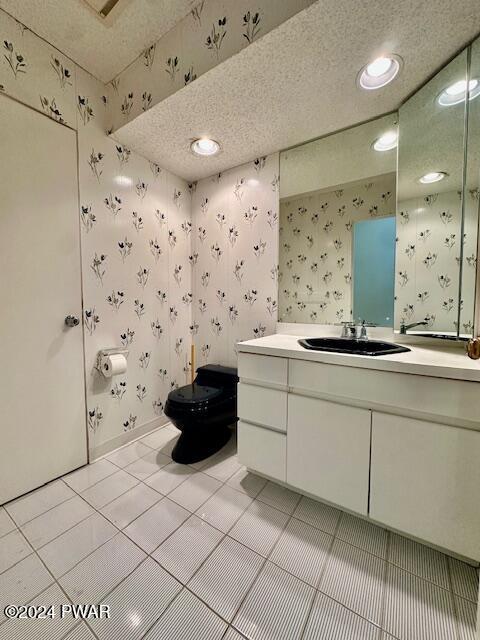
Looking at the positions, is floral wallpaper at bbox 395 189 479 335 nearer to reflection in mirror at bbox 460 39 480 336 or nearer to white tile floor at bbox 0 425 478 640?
reflection in mirror at bbox 460 39 480 336

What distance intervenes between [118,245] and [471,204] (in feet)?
6.37

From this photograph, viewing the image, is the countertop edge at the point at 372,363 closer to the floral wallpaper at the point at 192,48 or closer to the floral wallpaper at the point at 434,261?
the floral wallpaper at the point at 434,261

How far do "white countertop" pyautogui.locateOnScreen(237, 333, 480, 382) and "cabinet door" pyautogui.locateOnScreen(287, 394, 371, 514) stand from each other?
8.1 inches

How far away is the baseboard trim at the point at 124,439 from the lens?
1646mm

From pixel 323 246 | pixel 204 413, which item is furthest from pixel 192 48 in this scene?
pixel 204 413

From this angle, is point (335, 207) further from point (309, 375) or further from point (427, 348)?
point (309, 375)

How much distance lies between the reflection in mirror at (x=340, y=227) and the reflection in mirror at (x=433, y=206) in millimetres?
66

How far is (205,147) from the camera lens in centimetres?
173

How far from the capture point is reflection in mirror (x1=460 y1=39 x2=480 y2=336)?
1.09 metres

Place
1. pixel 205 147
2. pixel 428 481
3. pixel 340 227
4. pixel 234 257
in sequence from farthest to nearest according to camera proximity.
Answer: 1. pixel 234 257
2. pixel 205 147
3. pixel 340 227
4. pixel 428 481

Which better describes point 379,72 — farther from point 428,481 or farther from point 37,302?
point 37,302

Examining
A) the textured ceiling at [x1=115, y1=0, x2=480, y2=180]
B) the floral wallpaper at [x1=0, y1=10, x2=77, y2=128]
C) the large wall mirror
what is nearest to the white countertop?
→ the large wall mirror

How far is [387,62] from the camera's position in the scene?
114 cm

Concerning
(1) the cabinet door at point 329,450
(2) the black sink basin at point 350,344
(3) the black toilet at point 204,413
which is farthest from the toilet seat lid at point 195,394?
(2) the black sink basin at point 350,344
